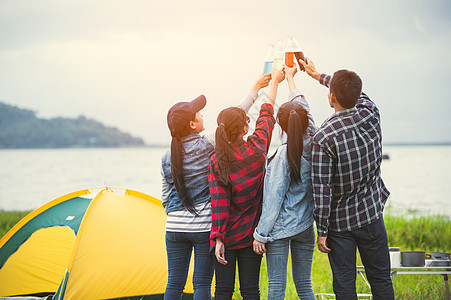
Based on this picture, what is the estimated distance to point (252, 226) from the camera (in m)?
2.68

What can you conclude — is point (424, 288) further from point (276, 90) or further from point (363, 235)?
point (276, 90)

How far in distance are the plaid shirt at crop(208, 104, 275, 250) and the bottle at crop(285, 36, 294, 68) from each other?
487mm

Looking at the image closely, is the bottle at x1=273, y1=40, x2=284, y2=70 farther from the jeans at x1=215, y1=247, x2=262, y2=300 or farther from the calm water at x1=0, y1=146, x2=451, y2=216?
the calm water at x1=0, y1=146, x2=451, y2=216

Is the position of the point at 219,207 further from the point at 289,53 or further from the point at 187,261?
the point at 289,53

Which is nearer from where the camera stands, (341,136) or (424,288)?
(341,136)

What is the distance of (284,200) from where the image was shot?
2.65 metres

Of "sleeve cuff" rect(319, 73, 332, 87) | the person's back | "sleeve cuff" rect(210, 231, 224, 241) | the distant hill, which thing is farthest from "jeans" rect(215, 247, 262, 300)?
the distant hill

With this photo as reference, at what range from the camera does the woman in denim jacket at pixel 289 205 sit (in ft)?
8.44

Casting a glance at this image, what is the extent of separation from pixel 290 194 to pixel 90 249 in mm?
1881

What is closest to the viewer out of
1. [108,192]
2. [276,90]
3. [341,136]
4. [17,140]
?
[341,136]

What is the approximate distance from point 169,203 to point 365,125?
48.8 inches

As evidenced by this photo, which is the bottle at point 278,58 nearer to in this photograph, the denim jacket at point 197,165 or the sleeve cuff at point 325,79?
the sleeve cuff at point 325,79

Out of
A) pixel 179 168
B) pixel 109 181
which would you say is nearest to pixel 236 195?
pixel 179 168

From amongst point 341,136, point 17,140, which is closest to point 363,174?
point 341,136
